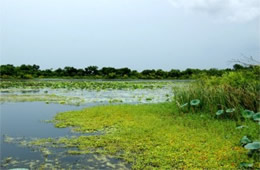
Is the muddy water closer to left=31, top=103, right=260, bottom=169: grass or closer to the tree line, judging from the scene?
A: left=31, top=103, right=260, bottom=169: grass

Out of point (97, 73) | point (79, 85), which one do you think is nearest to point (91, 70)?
point (97, 73)

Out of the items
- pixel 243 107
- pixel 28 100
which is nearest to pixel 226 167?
pixel 243 107

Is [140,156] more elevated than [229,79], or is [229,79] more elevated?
[229,79]

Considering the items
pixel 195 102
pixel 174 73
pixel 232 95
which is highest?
pixel 174 73

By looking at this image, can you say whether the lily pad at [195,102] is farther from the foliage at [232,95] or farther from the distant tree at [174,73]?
the distant tree at [174,73]

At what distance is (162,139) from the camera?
4.87 meters

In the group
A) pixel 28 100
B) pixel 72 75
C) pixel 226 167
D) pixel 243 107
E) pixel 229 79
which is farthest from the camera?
pixel 72 75

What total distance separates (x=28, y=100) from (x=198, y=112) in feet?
21.3

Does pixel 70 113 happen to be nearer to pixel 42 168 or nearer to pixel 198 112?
pixel 198 112

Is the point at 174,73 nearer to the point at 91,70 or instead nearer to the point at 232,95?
the point at 91,70

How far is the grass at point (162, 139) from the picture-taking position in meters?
3.87

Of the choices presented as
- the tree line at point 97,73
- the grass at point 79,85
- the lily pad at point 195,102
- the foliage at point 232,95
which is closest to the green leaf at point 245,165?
the foliage at point 232,95

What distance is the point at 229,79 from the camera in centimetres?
784

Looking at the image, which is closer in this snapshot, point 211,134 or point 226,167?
point 226,167
